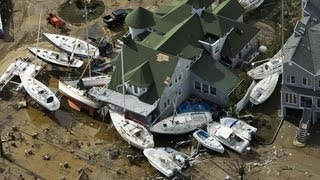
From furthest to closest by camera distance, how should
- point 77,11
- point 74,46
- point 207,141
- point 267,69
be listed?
1. point 77,11
2. point 74,46
3. point 267,69
4. point 207,141

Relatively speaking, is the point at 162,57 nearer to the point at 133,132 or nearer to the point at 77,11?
the point at 133,132

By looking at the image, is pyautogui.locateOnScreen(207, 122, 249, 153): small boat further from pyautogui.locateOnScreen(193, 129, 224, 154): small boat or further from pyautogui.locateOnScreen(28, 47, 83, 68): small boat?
pyautogui.locateOnScreen(28, 47, 83, 68): small boat

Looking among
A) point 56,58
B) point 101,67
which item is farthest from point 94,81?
point 56,58

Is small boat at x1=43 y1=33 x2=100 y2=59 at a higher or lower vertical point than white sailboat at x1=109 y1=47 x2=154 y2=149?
higher

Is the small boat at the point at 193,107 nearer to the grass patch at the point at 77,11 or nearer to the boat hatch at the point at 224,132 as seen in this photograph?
the boat hatch at the point at 224,132

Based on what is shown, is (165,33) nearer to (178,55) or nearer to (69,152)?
(178,55)

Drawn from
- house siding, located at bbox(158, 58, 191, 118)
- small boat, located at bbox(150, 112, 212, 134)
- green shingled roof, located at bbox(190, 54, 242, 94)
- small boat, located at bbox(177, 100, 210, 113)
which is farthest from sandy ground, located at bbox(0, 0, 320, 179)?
green shingled roof, located at bbox(190, 54, 242, 94)

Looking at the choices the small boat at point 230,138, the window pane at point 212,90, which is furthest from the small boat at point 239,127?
the window pane at point 212,90
